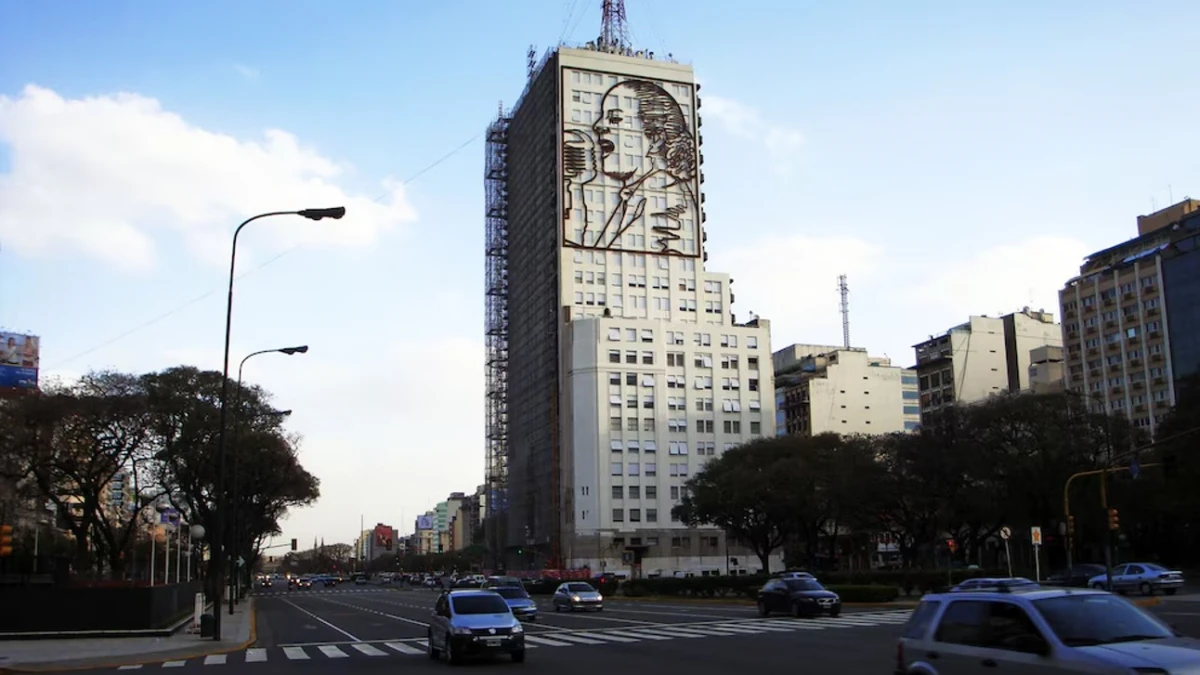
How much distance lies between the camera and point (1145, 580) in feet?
139

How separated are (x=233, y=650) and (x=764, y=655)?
15.5 m

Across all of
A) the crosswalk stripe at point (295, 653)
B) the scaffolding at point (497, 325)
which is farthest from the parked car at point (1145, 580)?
the scaffolding at point (497, 325)

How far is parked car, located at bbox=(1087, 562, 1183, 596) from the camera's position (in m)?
42.3

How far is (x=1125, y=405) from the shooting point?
400 feet

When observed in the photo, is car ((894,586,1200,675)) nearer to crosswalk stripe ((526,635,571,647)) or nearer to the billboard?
crosswalk stripe ((526,635,571,647))

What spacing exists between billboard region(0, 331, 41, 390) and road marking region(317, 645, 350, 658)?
75090 mm

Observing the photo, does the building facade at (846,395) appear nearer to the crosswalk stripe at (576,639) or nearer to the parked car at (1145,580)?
the parked car at (1145,580)

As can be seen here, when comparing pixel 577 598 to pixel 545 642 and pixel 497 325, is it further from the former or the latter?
pixel 497 325

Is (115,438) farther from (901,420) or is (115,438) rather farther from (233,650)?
(901,420)

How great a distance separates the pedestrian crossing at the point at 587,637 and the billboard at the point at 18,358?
2952 inches

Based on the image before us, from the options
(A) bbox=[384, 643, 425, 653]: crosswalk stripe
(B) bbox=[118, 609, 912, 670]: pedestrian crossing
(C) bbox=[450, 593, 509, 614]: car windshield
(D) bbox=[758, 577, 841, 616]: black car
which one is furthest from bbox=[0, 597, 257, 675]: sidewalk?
(D) bbox=[758, 577, 841, 616]: black car

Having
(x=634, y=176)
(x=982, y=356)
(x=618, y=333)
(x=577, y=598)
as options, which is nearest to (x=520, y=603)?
(x=577, y=598)

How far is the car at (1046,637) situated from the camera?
8.70 meters

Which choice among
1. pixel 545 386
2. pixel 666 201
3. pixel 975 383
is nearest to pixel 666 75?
pixel 666 201
